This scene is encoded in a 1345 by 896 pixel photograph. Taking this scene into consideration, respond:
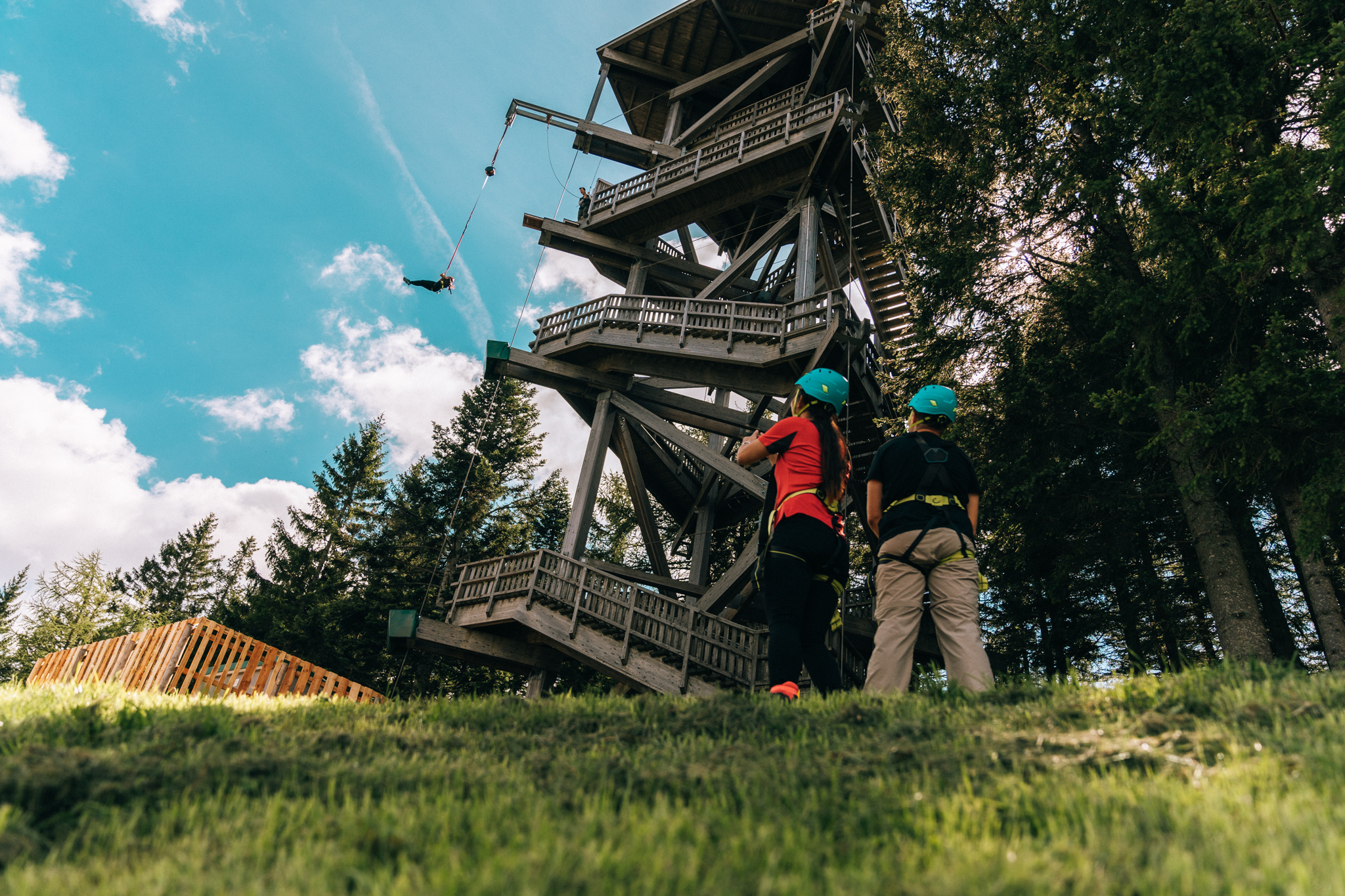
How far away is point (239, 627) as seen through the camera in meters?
26.9

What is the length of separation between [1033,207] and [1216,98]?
266 cm

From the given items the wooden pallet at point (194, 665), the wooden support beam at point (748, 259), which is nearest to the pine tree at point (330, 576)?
the wooden pallet at point (194, 665)

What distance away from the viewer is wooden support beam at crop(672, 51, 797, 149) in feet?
61.0

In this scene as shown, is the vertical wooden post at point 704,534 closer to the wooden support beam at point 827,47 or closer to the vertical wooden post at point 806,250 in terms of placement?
the vertical wooden post at point 806,250

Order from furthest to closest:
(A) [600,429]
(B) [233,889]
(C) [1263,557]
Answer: (A) [600,429]
(C) [1263,557]
(B) [233,889]

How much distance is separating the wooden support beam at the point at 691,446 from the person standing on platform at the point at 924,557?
6028 millimetres

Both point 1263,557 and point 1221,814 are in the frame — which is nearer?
point 1221,814

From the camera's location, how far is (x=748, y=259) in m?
15.2

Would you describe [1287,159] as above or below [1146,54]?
below

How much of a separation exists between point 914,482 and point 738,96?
53.7 feet

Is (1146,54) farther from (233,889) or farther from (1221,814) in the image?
(233,889)

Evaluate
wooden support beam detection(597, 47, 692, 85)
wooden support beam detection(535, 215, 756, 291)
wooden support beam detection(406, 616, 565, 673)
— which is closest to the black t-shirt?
wooden support beam detection(406, 616, 565, 673)

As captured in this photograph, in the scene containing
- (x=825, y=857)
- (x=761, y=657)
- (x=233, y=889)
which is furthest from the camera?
(x=761, y=657)

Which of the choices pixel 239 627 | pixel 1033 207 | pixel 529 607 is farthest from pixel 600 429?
pixel 239 627
